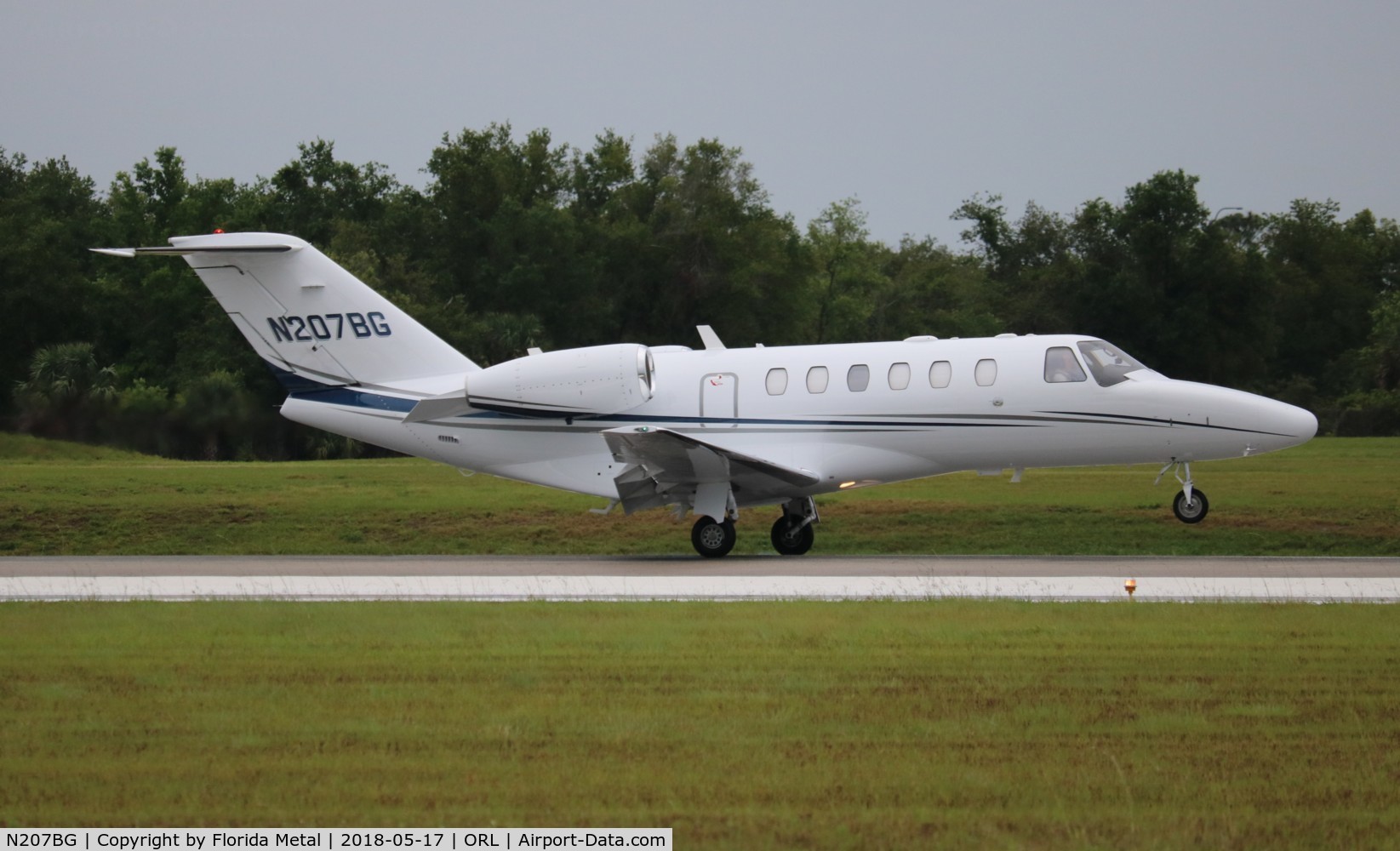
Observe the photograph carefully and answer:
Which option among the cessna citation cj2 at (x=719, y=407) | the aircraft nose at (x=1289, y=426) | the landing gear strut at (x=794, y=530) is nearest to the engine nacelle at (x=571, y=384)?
the cessna citation cj2 at (x=719, y=407)

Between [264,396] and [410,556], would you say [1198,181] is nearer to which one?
[264,396]

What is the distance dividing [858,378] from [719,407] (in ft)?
6.66

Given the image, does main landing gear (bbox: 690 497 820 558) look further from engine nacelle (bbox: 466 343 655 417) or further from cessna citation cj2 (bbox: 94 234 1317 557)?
engine nacelle (bbox: 466 343 655 417)

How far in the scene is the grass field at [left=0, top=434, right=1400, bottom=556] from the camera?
25.2 meters

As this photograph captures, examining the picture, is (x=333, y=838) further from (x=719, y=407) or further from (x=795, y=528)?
(x=795, y=528)

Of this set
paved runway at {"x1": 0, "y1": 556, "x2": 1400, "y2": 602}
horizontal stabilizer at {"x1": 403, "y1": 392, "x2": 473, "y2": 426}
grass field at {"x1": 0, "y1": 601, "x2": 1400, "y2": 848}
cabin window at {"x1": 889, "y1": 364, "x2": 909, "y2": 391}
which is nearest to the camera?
grass field at {"x1": 0, "y1": 601, "x2": 1400, "y2": 848}

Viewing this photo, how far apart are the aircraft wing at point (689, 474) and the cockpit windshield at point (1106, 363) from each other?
4.11 meters

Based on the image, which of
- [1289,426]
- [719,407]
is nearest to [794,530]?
[719,407]

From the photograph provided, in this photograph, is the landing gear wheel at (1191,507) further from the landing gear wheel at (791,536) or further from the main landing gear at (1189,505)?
the landing gear wheel at (791,536)

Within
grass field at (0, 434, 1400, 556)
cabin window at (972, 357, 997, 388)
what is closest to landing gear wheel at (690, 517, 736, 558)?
grass field at (0, 434, 1400, 556)

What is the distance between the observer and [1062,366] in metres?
20.8

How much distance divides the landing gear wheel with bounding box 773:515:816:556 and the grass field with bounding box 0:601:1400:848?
872cm

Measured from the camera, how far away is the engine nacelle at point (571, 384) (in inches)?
846

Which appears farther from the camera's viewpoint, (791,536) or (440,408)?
(791,536)
